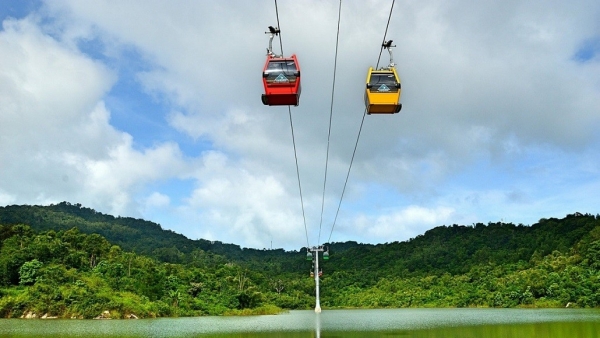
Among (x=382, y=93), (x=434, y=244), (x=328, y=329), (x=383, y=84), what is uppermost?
(x=434, y=244)

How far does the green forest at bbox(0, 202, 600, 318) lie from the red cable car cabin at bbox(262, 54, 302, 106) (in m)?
47.0

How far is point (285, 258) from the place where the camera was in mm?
199375

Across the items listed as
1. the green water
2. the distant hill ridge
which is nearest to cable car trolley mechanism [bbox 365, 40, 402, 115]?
the green water

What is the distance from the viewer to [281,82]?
17.2 metres

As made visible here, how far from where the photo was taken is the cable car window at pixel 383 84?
18.1 m

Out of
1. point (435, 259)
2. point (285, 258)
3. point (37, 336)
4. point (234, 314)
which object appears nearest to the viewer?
point (37, 336)

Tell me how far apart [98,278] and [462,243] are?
120715 mm

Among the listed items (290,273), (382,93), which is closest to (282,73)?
(382,93)

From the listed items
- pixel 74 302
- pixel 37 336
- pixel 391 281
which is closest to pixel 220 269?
pixel 74 302

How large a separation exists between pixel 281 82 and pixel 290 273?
478 feet

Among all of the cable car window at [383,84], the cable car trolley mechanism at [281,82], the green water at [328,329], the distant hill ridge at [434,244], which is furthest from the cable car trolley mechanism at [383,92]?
the distant hill ridge at [434,244]

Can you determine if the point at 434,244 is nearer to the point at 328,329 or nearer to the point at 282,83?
the point at 328,329

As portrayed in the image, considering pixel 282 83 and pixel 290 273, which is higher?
pixel 282 83

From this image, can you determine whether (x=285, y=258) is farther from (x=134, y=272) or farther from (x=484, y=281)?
(x=134, y=272)
